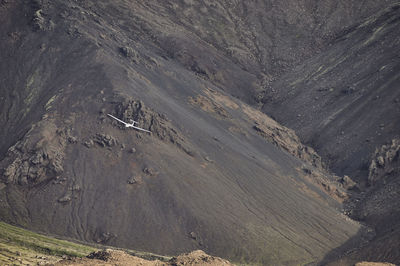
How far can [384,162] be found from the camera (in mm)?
107188

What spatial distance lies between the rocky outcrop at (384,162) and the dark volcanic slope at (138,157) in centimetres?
731

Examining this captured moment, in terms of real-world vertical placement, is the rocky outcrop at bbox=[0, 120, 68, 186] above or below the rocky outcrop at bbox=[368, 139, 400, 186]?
below

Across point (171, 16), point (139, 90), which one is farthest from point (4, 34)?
point (171, 16)

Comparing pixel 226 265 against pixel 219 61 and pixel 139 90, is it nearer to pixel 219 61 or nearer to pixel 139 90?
pixel 139 90

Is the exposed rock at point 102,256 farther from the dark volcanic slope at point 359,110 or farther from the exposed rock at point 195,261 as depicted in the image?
the dark volcanic slope at point 359,110

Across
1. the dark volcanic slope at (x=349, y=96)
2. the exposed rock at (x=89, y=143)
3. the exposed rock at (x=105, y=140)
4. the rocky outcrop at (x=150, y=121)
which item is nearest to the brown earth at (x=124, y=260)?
the exposed rock at (x=89, y=143)

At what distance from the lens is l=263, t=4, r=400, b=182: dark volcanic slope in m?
116

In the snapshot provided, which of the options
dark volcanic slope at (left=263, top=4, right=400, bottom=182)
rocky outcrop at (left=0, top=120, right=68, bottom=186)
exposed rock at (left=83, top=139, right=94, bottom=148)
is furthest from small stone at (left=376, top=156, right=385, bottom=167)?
rocky outcrop at (left=0, top=120, right=68, bottom=186)

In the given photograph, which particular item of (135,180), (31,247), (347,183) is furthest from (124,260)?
(347,183)

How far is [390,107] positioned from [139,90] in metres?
53.4

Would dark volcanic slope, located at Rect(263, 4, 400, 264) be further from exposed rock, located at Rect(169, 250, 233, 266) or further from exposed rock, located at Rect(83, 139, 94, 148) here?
exposed rock, located at Rect(83, 139, 94, 148)

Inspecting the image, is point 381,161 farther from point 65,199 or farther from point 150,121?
point 65,199

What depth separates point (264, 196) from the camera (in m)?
93.4

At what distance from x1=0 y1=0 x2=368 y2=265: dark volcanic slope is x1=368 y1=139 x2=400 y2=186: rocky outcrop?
7313mm
